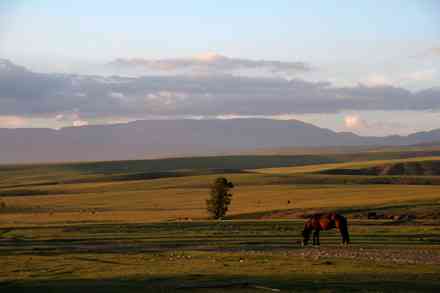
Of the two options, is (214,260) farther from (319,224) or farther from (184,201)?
(184,201)

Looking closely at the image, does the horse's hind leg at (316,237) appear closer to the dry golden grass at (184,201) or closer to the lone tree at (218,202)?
the lone tree at (218,202)

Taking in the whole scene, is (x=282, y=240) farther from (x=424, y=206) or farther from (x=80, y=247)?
(x=424, y=206)

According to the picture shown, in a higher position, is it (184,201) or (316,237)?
(316,237)

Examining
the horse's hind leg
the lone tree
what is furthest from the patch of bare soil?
the lone tree

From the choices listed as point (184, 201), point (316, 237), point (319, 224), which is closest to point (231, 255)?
point (319, 224)

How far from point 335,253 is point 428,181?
306ft

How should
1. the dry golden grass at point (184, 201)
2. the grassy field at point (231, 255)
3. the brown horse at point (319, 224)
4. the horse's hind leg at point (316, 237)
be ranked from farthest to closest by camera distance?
1. the dry golden grass at point (184, 201)
2. the brown horse at point (319, 224)
3. the horse's hind leg at point (316, 237)
4. the grassy field at point (231, 255)

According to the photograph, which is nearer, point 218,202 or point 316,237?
point 316,237

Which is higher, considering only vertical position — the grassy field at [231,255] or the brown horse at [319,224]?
the brown horse at [319,224]

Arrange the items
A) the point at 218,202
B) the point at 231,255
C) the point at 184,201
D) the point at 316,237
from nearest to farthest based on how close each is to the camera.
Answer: the point at 231,255, the point at 316,237, the point at 218,202, the point at 184,201

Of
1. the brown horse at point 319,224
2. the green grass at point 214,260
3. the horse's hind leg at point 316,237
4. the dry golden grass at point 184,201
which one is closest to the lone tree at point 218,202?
the dry golden grass at point 184,201

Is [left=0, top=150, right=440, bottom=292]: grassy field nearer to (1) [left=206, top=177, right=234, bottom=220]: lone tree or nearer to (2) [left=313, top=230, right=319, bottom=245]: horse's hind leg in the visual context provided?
(2) [left=313, top=230, right=319, bottom=245]: horse's hind leg

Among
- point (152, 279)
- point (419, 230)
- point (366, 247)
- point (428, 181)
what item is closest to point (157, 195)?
point (428, 181)

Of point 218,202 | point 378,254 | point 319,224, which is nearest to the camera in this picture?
point 378,254
